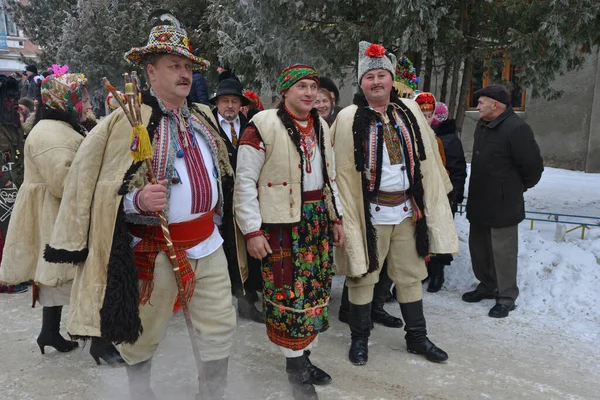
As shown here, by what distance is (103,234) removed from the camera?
8.26ft

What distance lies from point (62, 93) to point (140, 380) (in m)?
1.98

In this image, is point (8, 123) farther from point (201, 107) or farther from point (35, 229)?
point (201, 107)

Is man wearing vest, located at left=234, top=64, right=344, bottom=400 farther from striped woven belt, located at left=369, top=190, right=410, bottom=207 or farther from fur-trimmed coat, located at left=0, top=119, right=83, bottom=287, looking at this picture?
fur-trimmed coat, located at left=0, top=119, right=83, bottom=287

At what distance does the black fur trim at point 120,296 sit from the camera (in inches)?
97.7

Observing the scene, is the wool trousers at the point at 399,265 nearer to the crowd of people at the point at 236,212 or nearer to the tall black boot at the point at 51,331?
the crowd of people at the point at 236,212

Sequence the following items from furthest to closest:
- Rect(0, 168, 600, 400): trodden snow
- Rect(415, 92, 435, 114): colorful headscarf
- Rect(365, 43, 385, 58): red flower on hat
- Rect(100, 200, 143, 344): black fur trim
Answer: Rect(415, 92, 435, 114): colorful headscarf, Rect(365, 43, 385, 58): red flower on hat, Rect(0, 168, 600, 400): trodden snow, Rect(100, 200, 143, 344): black fur trim

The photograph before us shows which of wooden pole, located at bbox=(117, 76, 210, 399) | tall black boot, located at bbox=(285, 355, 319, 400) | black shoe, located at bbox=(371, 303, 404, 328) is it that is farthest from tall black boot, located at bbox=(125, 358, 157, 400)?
black shoe, located at bbox=(371, 303, 404, 328)

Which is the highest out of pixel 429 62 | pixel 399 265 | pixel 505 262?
pixel 429 62

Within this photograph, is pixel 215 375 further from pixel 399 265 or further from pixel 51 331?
pixel 51 331

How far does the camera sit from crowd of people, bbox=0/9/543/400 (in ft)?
8.29

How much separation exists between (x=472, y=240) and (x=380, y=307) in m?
1.16

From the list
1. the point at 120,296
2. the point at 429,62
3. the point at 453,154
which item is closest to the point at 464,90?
the point at 429,62

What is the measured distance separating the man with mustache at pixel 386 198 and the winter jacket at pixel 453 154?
1263 millimetres

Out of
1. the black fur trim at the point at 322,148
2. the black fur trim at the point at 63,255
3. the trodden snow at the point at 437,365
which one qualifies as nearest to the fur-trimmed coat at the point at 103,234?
the black fur trim at the point at 63,255
